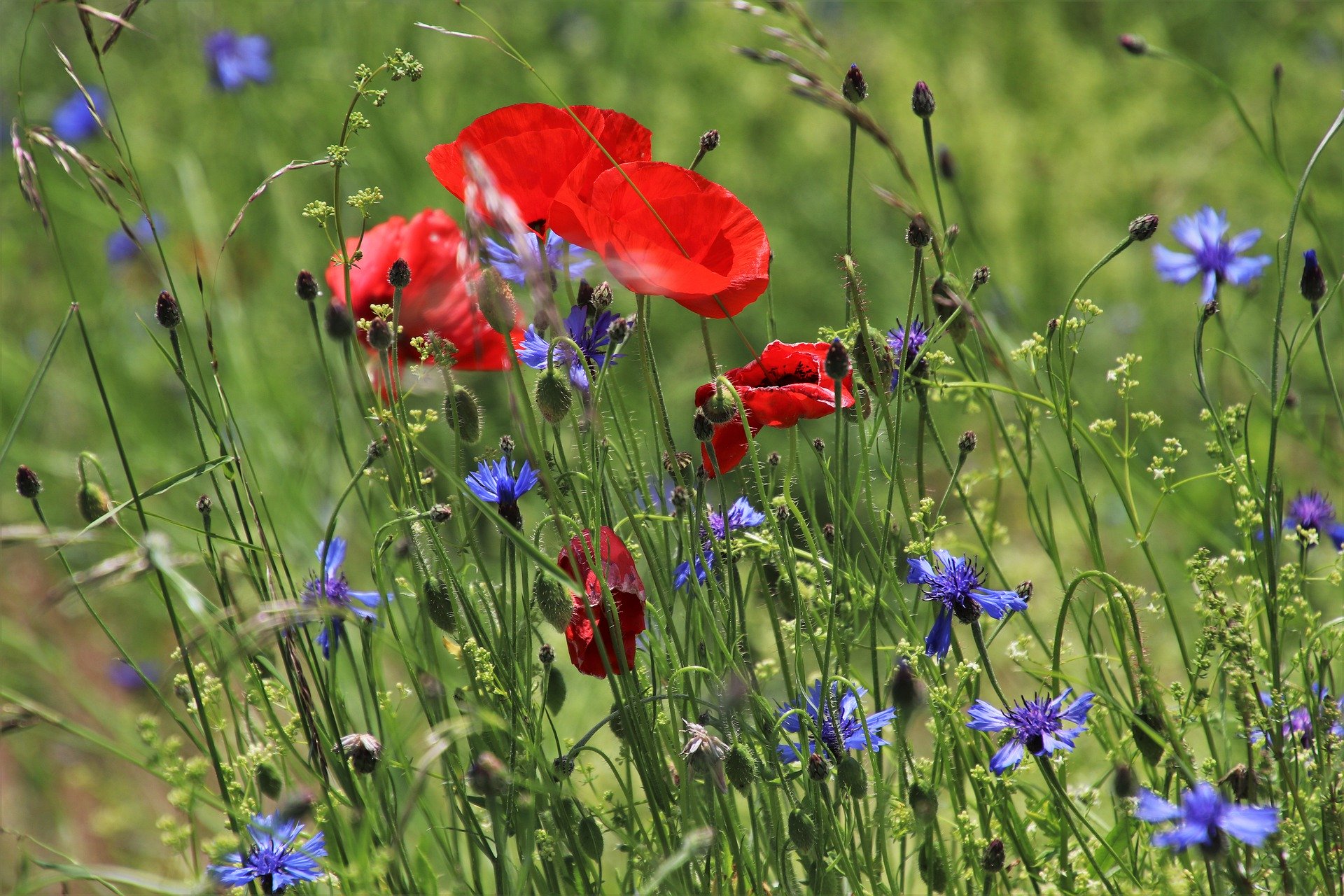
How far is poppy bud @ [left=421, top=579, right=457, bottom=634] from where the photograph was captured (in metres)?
0.76

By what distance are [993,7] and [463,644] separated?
267cm

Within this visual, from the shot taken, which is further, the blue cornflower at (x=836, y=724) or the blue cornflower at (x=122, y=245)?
the blue cornflower at (x=122, y=245)

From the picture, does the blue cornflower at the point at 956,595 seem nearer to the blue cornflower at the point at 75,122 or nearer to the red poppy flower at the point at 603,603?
the red poppy flower at the point at 603,603

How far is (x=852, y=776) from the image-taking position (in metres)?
0.72

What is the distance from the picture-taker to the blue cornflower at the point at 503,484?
779 millimetres

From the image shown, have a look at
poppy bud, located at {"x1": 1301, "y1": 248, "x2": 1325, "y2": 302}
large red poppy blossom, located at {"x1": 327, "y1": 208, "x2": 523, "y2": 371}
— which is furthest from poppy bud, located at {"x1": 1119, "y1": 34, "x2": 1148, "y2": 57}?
large red poppy blossom, located at {"x1": 327, "y1": 208, "x2": 523, "y2": 371}

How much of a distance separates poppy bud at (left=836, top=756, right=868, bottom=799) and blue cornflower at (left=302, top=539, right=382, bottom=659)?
0.30 meters

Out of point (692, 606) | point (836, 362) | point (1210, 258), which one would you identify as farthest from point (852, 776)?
point (1210, 258)

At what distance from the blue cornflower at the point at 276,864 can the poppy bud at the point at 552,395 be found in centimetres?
29

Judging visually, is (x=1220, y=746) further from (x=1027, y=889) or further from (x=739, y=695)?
(x=739, y=695)

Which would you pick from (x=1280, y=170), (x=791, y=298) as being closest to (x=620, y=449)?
(x=1280, y=170)

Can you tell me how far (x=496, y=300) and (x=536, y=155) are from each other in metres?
0.23

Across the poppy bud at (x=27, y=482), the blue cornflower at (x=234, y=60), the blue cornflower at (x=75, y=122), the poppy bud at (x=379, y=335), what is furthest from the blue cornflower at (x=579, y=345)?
the blue cornflower at (x=75, y=122)

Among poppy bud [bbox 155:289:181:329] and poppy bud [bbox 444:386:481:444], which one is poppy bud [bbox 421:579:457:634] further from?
poppy bud [bbox 155:289:181:329]
